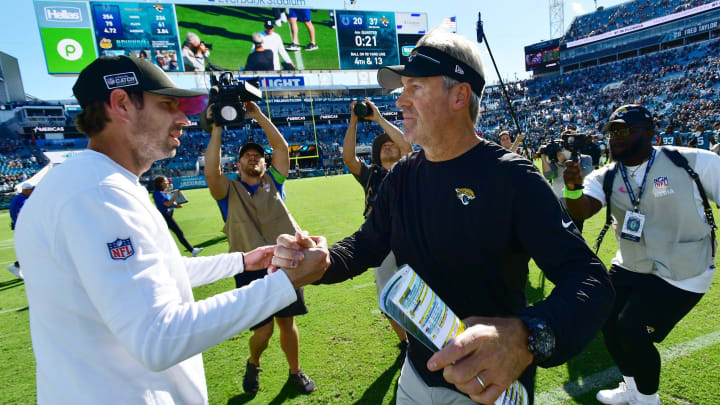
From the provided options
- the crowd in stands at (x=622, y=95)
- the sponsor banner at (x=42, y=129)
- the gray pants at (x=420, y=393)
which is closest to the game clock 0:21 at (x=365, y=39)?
the crowd in stands at (x=622, y=95)

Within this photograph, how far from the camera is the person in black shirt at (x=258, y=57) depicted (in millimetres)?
36031

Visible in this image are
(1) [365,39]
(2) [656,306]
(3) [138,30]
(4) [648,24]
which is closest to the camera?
(2) [656,306]

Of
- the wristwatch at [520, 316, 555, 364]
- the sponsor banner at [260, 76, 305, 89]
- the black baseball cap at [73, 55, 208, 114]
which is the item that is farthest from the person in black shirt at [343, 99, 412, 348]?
the sponsor banner at [260, 76, 305, 89]

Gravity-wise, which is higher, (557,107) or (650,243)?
(557,107)

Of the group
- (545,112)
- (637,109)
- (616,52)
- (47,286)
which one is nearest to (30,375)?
(47,286)

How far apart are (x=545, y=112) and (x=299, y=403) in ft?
180

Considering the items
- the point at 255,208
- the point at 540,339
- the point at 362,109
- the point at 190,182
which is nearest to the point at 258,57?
the point at 190,182

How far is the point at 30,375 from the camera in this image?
3926 millimetres

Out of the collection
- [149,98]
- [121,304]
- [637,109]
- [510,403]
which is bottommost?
[510,403]

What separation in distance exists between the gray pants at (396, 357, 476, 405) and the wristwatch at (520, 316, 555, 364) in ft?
2.27

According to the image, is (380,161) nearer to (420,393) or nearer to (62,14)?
(420,393)

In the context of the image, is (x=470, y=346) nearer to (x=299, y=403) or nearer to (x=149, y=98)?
(x=149, y=98)

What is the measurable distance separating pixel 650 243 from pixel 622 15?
66377mm

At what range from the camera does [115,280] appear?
3.59 ft
